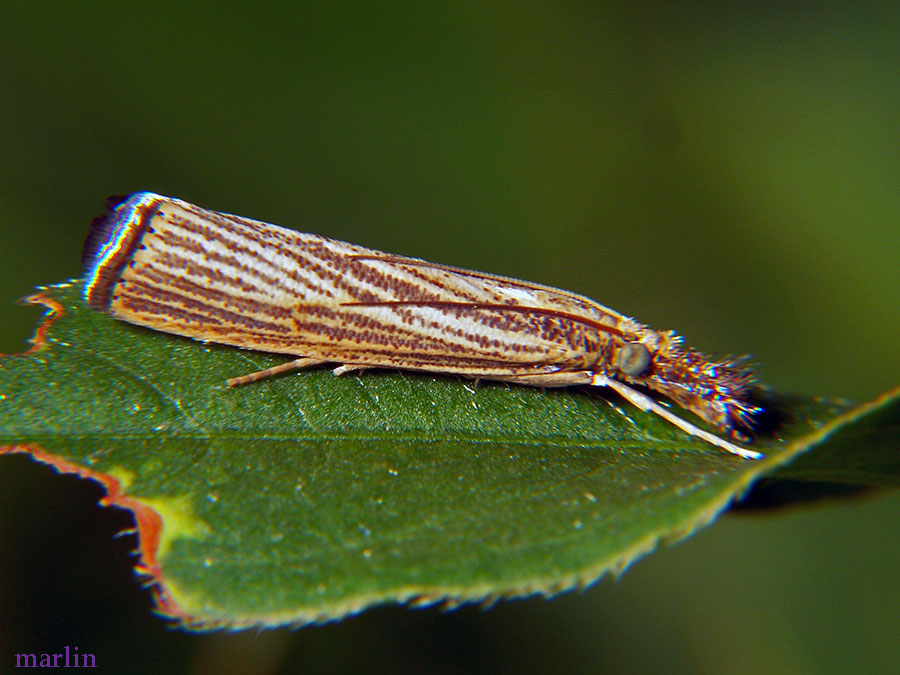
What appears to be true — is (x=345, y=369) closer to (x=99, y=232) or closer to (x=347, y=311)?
(x=347, y=311)

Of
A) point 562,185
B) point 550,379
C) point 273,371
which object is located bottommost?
point 273,371

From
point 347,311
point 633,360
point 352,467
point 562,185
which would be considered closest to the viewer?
point 352,467

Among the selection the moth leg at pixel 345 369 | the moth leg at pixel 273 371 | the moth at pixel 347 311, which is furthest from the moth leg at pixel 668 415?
the moth leg at pixel 273 371

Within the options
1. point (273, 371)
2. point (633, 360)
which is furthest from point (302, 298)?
point (633, 360)

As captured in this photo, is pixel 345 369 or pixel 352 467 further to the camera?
pixel 345 369

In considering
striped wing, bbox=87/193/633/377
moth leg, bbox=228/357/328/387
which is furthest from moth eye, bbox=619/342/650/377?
moth leg, bbox=228/357/328/387

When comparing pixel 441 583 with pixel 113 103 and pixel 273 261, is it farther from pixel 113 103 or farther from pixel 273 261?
pixel 113 103
